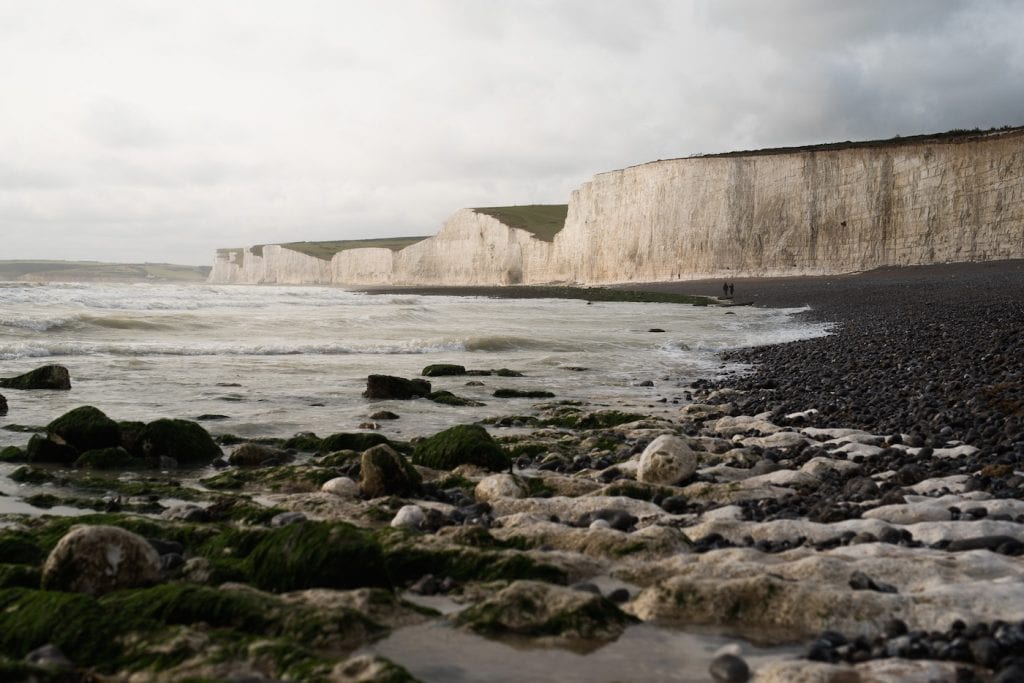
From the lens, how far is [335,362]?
17.9m

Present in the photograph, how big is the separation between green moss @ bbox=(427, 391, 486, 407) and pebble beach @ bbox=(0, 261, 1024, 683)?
3.25 m

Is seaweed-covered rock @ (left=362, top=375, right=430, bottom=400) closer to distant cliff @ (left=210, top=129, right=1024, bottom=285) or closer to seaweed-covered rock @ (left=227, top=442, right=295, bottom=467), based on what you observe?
seaweed-covered rock @ (left=227, top=442, right=295, bottom=467)

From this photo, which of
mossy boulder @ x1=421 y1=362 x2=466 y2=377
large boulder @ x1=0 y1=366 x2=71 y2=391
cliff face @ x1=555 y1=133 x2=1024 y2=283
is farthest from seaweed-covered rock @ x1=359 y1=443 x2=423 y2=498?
cliff face @ x1=555 y1=133 x2=1024 y2=283

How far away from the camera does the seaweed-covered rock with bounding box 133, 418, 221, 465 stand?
8188 millimetres

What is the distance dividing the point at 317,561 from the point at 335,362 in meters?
13.9

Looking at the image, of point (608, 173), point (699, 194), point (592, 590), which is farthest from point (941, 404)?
point (608, 173)

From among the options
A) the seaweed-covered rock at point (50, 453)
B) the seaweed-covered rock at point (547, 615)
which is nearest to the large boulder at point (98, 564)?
the seaweed-covered rock at point (547, 615)

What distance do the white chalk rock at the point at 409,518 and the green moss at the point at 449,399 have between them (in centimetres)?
671

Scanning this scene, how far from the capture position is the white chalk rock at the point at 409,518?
553cm

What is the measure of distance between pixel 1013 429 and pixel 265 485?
691 cm

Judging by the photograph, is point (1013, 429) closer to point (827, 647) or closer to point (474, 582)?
point (827, 647)

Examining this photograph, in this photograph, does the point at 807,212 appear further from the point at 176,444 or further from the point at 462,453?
the point at 176,444

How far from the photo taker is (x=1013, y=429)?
7.70 m

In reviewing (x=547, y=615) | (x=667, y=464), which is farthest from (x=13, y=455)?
(x=547, y=615)
